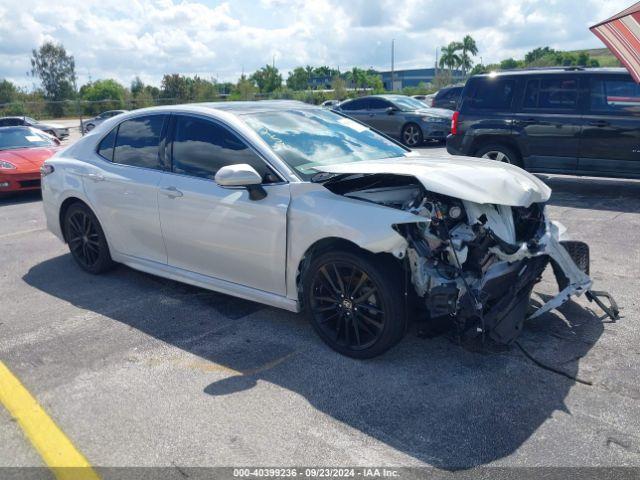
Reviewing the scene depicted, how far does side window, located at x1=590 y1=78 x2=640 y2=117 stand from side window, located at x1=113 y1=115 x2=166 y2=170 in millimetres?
6413

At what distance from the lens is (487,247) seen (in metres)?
3.71

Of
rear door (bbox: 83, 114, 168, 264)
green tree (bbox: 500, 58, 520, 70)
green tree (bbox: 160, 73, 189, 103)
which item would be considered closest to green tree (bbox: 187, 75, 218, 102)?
green tree (bbox: 160, 73, 189, 103)

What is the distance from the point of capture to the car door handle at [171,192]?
4.68 m

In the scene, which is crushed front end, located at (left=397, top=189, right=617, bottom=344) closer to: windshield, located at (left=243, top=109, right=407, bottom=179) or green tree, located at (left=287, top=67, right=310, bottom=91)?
windshield, located at (left=243, top=109, right=407, bottom=179)

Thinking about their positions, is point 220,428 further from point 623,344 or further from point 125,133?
point 125,133

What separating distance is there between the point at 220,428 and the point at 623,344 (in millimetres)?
2664

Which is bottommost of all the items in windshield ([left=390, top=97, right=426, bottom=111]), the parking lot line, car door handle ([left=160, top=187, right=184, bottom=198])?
the parking lot line

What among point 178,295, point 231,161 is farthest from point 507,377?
point 178,295

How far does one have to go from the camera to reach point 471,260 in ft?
12.3

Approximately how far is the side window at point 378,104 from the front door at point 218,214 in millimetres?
12473

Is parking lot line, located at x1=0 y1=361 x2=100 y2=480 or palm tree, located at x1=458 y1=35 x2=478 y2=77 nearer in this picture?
parking lot line, located at x1=0 y1=361 x2=100 y2=480

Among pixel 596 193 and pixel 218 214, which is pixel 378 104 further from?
pixel 218 214

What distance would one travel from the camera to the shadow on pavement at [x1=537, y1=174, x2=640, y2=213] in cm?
813

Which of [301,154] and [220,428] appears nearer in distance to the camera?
[220,428]
